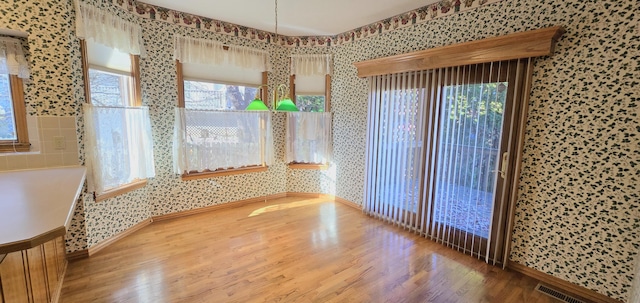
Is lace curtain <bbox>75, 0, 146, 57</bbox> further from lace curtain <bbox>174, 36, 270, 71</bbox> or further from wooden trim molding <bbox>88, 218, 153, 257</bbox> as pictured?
wooden trim molding <bbox>88, 218, 153, 257</bbox>

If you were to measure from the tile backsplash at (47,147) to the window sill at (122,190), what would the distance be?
441 millimetres

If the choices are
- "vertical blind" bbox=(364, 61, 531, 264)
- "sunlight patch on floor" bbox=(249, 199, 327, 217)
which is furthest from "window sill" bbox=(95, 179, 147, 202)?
"vertical blind" bbox=(364, 61, 531, 264)

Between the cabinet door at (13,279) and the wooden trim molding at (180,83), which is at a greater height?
the wooden trim molding at (180,83)

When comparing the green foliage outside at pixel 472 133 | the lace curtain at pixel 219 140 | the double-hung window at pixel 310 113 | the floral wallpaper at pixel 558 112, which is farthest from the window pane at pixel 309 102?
the green foliage outside at pixel 472 133

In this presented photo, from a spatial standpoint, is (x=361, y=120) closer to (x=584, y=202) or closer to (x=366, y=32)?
(x=366, y=32)

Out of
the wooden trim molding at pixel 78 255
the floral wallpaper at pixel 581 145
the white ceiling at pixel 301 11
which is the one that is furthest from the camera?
the white ceiling at pixel 301 11

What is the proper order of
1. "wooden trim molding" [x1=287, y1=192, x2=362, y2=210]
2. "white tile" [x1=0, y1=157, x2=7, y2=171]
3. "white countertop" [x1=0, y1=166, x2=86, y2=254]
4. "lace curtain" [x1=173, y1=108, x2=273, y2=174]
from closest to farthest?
"white countertop" [x1=0, y1=166, x2=86, y2=254] → "white tile" [x1=0, y1=157, x2=7, y2=171] → "lace curtain" [x1=173, y1=108, x2=273, y2=174] → "wooden trim molding" [x1=287, y1=192, x2=362, y2=210]

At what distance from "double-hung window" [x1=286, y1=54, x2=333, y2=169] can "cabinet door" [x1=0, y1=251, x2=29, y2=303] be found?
3.46 meters

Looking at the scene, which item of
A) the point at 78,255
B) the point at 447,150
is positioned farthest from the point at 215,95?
the point at 447,150

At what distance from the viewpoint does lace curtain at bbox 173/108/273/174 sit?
3760mm

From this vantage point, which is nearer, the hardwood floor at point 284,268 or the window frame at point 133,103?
the hardwood floor at point 284,268

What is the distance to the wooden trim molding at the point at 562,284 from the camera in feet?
7.38

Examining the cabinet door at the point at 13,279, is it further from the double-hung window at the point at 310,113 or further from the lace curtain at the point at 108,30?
the double-hung window at the point at 310,113

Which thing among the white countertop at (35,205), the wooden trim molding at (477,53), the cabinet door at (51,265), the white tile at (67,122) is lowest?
the cabinet door at (51,265)
